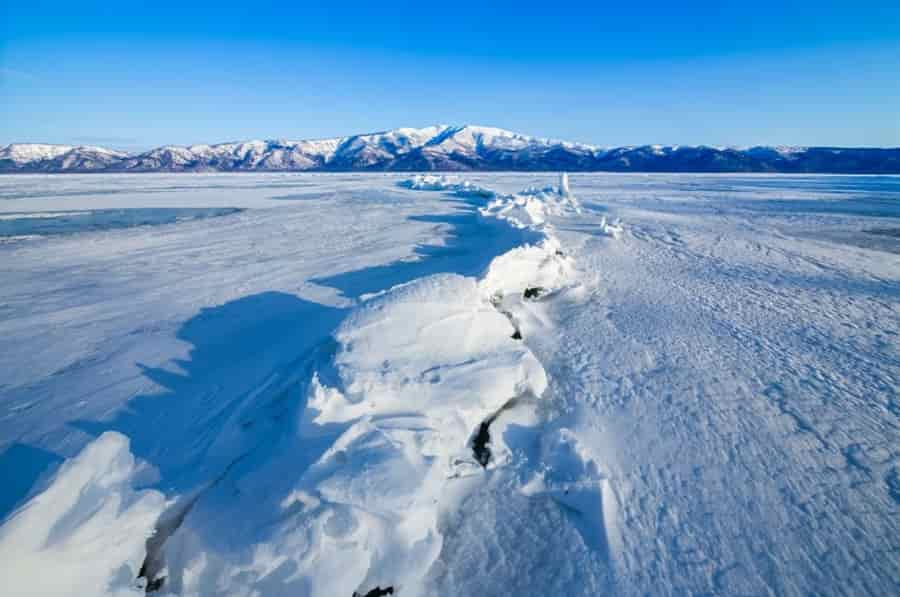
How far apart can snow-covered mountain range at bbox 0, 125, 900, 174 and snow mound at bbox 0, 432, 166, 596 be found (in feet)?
275

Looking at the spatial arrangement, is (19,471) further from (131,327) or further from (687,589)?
(687,589)

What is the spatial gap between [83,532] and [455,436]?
1.80 meters

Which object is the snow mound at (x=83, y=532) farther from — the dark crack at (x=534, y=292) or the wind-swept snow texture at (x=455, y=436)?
the dark crack at (x=534, y=292)

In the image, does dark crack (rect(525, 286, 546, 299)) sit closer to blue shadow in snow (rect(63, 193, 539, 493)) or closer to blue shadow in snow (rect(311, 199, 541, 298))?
blue shadow in snow (rect(311, 199, 541, 298))

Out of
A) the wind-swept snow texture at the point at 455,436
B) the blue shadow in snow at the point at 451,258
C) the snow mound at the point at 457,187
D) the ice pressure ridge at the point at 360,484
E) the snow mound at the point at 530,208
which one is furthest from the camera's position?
the snow mound at the point at 457,187

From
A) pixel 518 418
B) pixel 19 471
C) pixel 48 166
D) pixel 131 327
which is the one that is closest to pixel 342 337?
pixel 518 418

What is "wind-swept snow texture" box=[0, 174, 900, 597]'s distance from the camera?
193 cm

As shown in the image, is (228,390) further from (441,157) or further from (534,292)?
(441,157)

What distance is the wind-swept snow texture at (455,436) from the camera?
1.93m

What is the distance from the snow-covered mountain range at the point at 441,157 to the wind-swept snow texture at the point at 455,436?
261 ft

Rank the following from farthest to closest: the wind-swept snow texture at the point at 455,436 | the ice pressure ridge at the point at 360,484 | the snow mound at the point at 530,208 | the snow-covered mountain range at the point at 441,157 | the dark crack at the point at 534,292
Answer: the snow-covered mountain range at the point at 441,157 < the snow mound at the point at 530,208 < the dark crack at the point at 534,292 < the wind-swept snow texture at the point at 455,436 < the ice pressure ridge at the point at 360,484

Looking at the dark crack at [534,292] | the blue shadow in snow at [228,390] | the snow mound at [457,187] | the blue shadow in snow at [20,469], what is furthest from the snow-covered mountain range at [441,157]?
the blue shadow in snow at [20,469]

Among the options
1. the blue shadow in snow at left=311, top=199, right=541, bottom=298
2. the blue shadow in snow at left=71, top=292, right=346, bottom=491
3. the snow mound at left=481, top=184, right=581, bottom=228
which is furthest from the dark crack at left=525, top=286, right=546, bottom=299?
the snow mound at left=481, top=184, right=581, bottom=228

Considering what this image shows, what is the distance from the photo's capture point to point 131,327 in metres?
4.73
